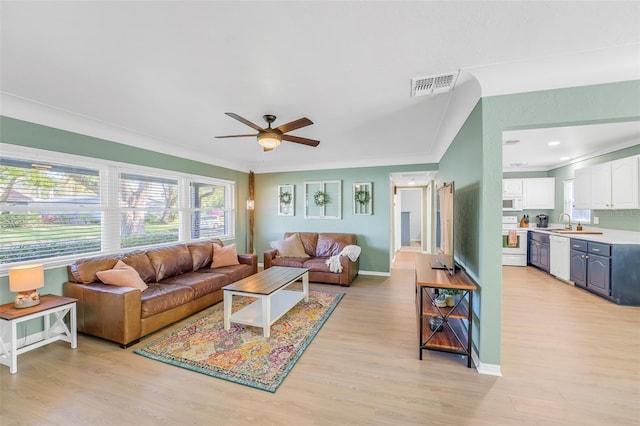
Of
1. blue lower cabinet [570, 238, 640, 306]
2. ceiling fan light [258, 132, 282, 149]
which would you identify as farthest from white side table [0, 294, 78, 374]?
blue lower cabinet [570, 238, 640, 306]

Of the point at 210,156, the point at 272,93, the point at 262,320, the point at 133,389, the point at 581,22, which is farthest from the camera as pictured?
the point at 210,156

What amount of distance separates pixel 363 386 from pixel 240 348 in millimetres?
1282

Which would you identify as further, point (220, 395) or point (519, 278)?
point (519, 278)

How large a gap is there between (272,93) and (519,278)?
18.9 ft

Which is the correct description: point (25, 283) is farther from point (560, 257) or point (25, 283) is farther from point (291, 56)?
point (560, 257)

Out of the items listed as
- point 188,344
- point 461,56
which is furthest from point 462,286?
point 188,344

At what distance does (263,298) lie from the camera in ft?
9.11

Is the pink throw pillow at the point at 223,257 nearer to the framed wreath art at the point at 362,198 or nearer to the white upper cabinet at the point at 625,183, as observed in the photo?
the framed wreath art at the point at 362,198

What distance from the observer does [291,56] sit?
6.07 ft

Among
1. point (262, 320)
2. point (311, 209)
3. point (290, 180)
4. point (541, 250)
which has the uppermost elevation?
point (290, 180)

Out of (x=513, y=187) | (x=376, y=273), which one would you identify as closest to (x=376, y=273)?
(x=376, y=273)

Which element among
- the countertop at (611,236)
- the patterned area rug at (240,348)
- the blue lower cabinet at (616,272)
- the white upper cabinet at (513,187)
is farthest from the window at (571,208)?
the patterned area rug at (240,348)

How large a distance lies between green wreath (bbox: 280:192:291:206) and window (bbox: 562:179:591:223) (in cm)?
618

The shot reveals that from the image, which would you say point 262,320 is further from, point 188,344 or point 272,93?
point 272,93
